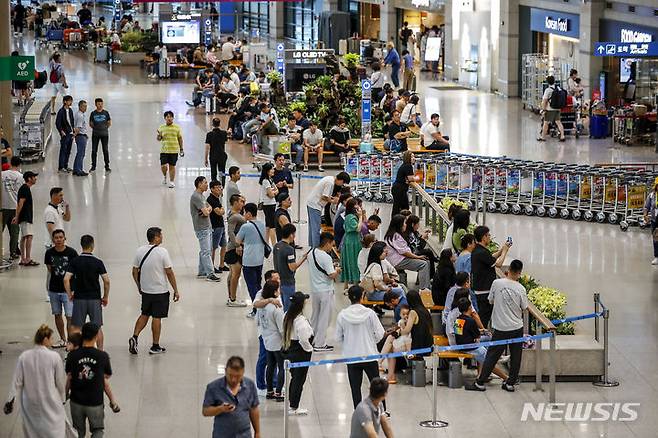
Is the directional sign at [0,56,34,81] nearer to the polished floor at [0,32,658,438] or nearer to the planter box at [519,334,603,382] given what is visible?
the polished floor at [0,32,658,438]

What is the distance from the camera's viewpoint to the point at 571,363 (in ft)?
48.8

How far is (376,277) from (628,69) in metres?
22.3

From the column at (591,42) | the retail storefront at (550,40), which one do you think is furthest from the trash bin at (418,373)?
the retail storefront at (550,40)

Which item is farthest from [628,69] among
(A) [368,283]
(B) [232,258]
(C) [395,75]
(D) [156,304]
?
(D) [156,304]

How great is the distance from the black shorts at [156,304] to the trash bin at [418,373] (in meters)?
2.89

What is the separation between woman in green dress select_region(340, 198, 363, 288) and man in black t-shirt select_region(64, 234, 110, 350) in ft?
11.9

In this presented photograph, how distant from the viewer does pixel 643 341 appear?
16.6 meters

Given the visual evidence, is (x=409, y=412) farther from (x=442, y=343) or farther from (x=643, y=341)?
(x=643, y=341)

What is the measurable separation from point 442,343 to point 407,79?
27.9 m

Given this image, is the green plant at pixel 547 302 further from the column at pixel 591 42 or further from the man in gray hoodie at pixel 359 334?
the column at pixel 591 42

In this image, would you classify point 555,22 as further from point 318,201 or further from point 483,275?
point 483,275

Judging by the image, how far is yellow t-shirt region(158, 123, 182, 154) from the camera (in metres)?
26.6

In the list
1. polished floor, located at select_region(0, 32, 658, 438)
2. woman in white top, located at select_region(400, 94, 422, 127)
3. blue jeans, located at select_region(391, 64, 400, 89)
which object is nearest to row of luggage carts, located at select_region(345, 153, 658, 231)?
polished floor, located at select_region(0, 32, 658, 438)

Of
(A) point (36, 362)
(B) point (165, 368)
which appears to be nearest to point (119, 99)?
(B) point (165, 368)
